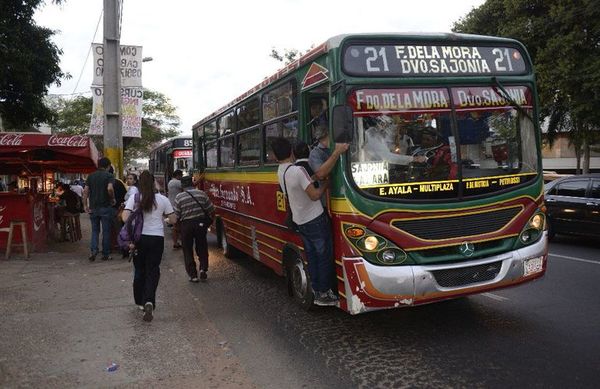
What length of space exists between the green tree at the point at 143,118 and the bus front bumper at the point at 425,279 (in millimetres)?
46647

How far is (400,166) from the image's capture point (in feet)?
16.2

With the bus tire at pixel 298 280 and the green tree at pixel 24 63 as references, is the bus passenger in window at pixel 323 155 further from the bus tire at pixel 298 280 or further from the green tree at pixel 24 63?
the green tree at pixel 24 63

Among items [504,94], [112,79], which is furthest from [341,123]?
[112,79]

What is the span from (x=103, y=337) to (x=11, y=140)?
636 centimetres

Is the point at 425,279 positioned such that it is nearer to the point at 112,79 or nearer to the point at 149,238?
the point at 149,238

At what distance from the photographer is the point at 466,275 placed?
497cm

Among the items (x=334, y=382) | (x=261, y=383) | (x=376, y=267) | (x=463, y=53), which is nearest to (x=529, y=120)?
(x=463, y=53)

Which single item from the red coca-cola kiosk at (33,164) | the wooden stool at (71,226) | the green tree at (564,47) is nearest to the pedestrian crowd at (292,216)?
the red coca-cola kiosk at (33,164)

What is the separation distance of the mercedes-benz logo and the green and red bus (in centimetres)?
1

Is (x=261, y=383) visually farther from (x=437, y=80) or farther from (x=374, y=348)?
(x=437, y=80)

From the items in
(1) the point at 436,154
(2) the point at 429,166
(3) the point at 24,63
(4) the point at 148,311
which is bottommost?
(4) the point at 148,311

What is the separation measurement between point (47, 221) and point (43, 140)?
4.16 metres

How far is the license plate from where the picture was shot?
5196 millimetres

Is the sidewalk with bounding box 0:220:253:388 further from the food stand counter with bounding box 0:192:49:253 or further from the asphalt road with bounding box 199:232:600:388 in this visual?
the food stand counter with bounding box 0:192:49:253
